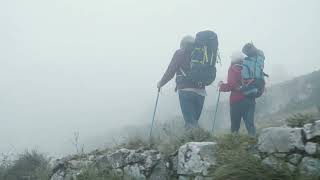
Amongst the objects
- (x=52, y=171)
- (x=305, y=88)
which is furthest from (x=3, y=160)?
(x=305, y=88)

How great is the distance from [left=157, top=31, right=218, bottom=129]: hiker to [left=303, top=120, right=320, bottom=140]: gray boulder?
10.4 ft

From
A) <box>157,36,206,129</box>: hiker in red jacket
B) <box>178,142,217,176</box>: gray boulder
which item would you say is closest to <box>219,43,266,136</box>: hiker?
<box>157,36,206,129</box>: hiker in red jacket

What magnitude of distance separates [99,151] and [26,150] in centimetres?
271

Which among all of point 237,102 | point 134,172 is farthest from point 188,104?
point 134,172

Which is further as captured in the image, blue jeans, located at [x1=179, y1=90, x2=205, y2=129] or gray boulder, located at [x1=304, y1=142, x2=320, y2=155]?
blue jeans, located at [x1=179, y1=90, x2=205, y2=129]

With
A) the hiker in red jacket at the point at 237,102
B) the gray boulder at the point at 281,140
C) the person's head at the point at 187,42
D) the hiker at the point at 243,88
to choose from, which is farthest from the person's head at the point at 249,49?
the gray boulder at the point at 281,140

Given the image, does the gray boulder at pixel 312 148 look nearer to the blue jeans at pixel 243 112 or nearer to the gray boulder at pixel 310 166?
the gray boulder at pixel 310 166

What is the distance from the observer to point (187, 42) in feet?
29.6

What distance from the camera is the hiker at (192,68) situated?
9.05 metres

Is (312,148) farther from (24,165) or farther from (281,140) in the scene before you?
(24,165)

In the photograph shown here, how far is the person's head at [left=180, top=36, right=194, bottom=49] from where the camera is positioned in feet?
29.6

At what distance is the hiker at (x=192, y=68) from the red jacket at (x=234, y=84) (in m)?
0.35

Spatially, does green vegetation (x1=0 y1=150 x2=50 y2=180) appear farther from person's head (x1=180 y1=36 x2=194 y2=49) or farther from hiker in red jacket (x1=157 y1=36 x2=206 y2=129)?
person's head (x1=180 y1=36 x2=194 y2=49)

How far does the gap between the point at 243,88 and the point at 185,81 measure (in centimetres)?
105
